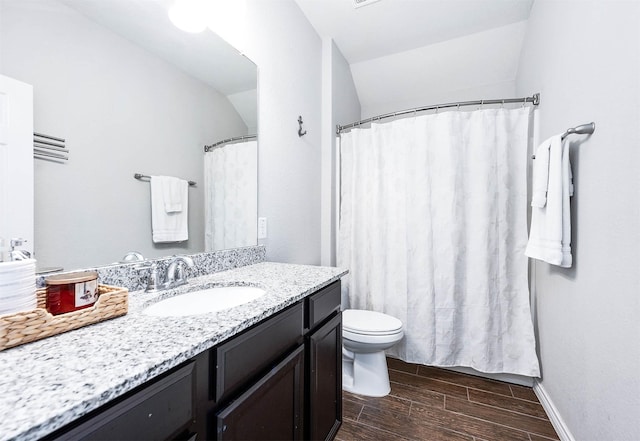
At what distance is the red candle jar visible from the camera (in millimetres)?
692

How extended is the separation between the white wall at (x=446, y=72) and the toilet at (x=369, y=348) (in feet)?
6.86

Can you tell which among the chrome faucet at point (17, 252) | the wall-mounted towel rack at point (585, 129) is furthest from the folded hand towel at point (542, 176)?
the chrome faucet at point (17, 252)

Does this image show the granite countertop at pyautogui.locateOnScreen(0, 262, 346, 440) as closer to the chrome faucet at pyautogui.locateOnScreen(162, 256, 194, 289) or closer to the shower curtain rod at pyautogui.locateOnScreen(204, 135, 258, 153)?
the chrome faucet at pyautogui.locateOnScreen(162, 256, 194, 289)

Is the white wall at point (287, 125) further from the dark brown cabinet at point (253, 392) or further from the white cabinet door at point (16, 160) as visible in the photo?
the white cabinet door at point (16, 160)

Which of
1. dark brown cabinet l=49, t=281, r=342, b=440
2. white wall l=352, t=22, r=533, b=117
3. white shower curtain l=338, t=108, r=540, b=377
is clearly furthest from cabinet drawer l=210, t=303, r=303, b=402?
white wall l=352, t=22, r=533, b=117

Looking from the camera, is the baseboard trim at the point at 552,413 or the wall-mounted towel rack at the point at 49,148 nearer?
the wall-mounted towel rack at the point at 49,148

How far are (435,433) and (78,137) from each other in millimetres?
1961

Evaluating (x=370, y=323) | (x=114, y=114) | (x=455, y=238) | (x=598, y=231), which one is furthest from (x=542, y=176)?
(x=114, y=114)

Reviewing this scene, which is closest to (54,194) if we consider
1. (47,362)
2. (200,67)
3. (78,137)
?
(78,137)

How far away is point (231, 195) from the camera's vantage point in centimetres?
146

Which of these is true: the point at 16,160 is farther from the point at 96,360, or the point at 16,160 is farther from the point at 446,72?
the point at 446,72

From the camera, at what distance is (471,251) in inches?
73.8

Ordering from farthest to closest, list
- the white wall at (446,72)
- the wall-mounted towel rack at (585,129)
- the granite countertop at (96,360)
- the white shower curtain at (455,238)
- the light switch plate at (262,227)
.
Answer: the white wall at (446,72), the white shower curtain at (455,238), the light switch plate at (262,227), the wall-mounted towel rack at (585,129), the granite countertop at (96,360)

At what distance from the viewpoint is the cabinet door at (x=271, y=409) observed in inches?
28.1
